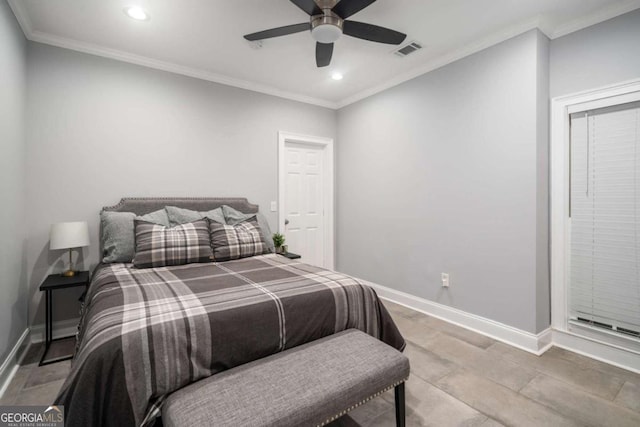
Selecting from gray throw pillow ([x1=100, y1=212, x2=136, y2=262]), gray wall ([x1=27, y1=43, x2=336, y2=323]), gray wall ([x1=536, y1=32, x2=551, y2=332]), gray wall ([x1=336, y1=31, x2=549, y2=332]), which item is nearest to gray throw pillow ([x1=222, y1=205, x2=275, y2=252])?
gray wall ([x1=27, y1=43, x2=336, y2=323])

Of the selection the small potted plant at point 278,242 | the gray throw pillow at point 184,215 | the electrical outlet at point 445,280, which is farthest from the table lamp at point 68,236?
the electrical outlet at point 445,280

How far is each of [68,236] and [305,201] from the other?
2.69 metres

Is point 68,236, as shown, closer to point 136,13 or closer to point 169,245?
point 169,245

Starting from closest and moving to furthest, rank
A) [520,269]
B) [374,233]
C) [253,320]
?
[253,320]
[520,269]
[374,233]

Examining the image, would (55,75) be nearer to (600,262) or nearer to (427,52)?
(427,52)

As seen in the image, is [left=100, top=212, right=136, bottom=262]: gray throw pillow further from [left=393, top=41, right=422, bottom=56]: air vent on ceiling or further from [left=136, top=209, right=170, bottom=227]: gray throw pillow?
[left=393, top=41, right=422, bottom=56]: air vent on ceiling

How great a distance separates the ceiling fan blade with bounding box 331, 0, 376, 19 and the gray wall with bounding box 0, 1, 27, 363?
2.22m

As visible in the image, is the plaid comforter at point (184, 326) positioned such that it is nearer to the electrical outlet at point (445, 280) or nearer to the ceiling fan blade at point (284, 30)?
the electrical outlet at point (445, 280)

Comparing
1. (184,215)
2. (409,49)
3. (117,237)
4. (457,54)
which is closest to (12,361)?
(117,237)

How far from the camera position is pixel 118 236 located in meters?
2.67

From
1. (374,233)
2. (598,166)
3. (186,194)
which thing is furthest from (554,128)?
(186,194)

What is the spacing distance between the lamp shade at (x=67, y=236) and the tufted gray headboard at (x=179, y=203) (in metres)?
0.39

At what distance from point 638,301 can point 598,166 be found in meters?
1.05

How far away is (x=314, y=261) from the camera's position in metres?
4.55
